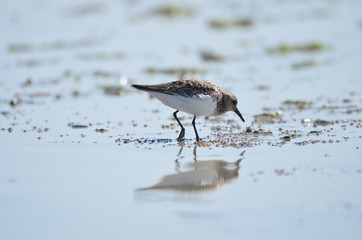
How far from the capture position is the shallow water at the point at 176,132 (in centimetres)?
563

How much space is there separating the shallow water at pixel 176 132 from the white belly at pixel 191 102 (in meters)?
0.39

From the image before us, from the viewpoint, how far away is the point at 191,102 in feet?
30.0

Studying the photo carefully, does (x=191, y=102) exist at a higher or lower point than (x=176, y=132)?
higher

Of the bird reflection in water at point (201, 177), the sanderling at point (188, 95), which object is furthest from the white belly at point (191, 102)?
the bird reflection in water at point (201, 177)

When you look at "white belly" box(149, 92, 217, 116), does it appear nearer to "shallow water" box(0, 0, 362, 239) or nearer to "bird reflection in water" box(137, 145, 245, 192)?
"shallow water" box(0, 0, 362, 239)

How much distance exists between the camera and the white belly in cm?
915

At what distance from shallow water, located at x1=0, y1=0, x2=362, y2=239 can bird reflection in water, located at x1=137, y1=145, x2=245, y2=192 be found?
2cm

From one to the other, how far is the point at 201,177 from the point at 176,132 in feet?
8.72

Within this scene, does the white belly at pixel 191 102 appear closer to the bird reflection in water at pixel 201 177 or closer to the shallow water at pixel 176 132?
the shallow water at pixel 176 132

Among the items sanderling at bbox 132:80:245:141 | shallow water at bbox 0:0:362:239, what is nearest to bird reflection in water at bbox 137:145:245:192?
shallow water at bbox 0:0:362:239

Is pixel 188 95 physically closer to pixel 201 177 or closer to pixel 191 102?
pixel 191 102

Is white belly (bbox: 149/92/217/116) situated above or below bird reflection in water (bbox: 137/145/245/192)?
above

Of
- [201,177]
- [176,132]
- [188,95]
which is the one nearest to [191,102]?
[188,95]

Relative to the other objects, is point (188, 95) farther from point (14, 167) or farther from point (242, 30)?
point (242, 30)
